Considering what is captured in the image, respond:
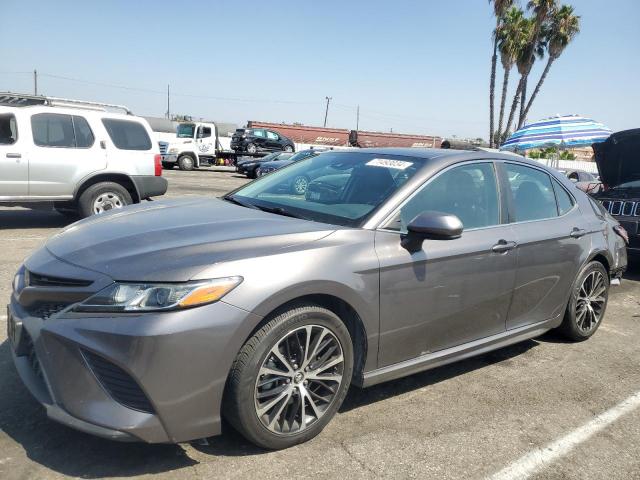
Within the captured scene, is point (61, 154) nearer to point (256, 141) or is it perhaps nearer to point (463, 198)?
point (463, 198)

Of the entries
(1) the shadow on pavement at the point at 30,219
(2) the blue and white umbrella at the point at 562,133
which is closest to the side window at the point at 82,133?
(1) the shadow on pavement at the point at 30,219

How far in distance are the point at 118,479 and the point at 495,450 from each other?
189 centimetres

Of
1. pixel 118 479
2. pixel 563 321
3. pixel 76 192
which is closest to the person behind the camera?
pixel 118 479

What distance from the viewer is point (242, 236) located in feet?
8.98

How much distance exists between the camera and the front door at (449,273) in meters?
3.02

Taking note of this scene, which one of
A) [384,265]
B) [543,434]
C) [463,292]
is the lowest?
[543,434]

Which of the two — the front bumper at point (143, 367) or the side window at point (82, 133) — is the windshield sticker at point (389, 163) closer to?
the front bumper at point (143, 367)

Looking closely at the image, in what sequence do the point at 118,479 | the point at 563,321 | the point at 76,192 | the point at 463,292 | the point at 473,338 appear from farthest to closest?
the point at 76,192 < the point at 563,321 < the point at 473,338 < the point at 463,292 < the point at 118,479

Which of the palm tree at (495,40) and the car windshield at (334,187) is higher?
the palm tree at (495,40)

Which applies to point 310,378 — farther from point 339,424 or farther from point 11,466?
point 11,466

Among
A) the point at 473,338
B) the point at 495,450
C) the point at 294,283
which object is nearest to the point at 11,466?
the point at 294,283

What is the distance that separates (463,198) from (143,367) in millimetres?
2289

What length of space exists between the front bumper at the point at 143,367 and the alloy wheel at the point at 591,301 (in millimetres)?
3229

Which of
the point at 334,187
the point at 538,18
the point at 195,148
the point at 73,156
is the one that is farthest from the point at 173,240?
the point at 538,18
